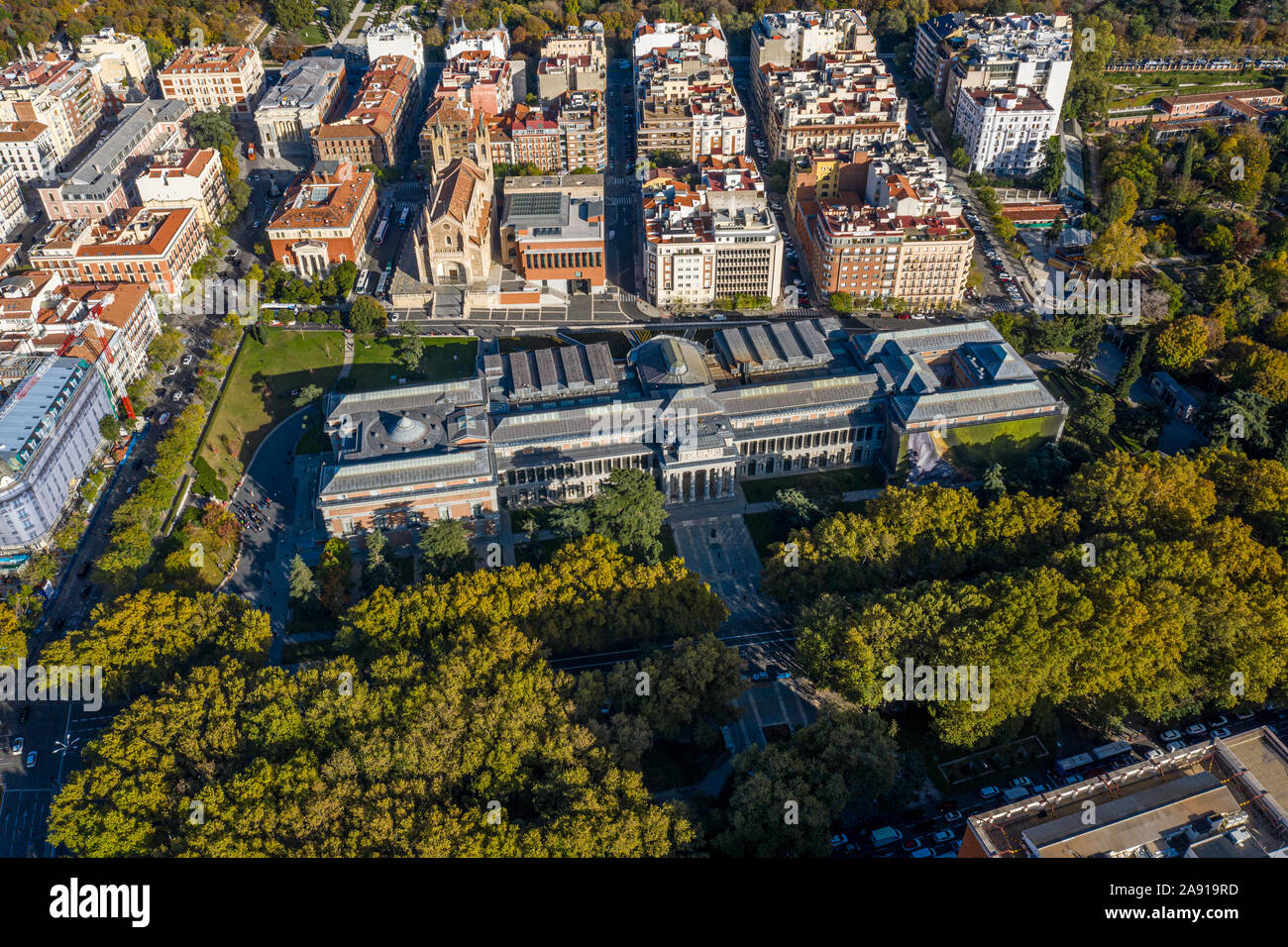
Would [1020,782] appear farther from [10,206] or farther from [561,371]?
[10,206]

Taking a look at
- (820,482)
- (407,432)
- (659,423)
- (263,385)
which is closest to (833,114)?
(820,482)

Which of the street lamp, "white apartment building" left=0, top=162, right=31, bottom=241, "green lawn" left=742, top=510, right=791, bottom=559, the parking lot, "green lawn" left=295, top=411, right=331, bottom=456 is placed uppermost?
"white apartment building" left=0, top=162, right=31, bottom=241

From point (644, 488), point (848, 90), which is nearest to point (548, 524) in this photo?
point (644, 488)

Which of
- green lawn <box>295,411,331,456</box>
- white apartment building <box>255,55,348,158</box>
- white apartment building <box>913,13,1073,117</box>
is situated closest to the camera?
green lawn <box>295,411,331,456</box>

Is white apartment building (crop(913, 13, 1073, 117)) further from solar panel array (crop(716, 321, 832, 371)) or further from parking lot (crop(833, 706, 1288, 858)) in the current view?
parking lot (crop(833, 706, 1288, 858))


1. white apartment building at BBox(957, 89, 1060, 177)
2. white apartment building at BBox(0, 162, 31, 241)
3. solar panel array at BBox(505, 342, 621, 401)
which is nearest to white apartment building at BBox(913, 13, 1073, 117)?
white apartment building at BBox(957, 89, 1060, 177)

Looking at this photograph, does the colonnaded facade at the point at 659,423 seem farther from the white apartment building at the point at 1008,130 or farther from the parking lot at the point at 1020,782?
the white apartment building at the point at 1008,130

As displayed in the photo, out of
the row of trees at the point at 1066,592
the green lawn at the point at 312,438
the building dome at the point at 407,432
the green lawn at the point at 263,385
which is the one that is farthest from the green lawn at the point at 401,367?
the row of trees at the point at 1066,592

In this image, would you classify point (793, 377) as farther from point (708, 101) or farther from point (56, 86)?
point (56, 86)
